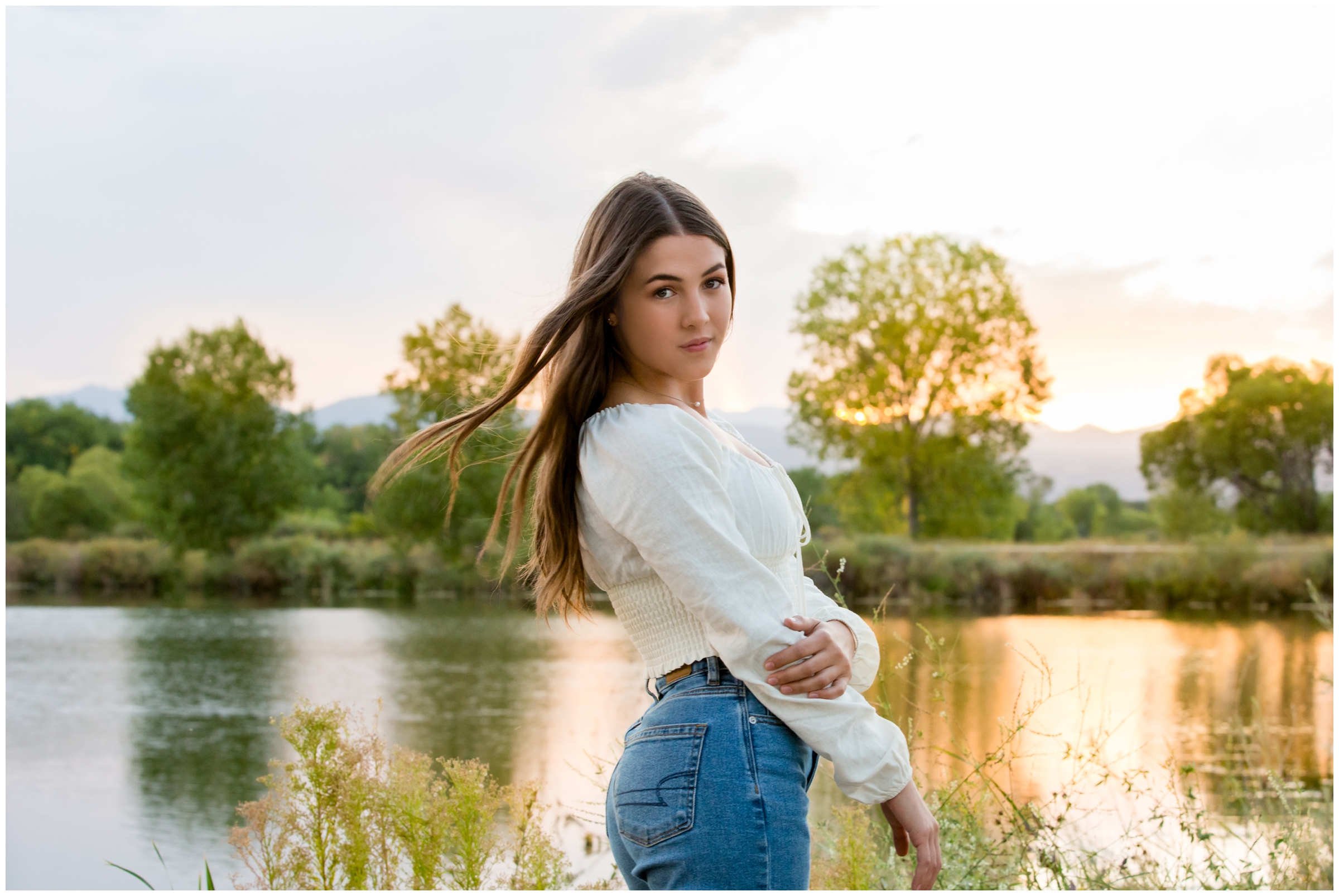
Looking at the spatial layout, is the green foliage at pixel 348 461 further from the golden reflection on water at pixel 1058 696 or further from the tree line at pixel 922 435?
the golden reflection on water at pixel 1058 696

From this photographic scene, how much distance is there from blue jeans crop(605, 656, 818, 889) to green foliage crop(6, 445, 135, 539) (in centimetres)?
2761

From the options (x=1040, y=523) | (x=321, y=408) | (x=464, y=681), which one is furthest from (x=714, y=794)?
(x=321, y=408)

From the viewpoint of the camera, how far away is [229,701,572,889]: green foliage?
8.29ft

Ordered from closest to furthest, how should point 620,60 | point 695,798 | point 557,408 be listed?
point 695,798
point 557,408
point 620,60

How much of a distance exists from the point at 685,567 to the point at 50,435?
41.0 metres

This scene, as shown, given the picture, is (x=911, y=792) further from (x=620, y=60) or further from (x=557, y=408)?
(x=620, y=60)

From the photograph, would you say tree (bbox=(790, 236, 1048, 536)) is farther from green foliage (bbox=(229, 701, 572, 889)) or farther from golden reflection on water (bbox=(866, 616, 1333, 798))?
green foliage (bbox=(229, 701, 572, 889))

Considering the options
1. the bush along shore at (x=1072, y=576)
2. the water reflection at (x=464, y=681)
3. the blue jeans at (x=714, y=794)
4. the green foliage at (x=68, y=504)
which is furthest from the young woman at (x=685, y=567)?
the green foliage at (x=68, y=504)

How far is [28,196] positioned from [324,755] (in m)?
27.1

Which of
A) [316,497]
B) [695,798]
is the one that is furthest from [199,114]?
[695,798]

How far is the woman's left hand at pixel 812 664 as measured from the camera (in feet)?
3.77

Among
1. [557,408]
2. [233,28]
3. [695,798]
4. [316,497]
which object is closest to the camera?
[695,798]

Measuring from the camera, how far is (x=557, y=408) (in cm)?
135

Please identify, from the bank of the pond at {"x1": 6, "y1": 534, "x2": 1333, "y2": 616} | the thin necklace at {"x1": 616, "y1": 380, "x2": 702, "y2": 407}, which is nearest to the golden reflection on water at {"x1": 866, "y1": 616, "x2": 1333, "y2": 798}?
the bank of the pond at {"x1": 6, "y1": 534, "x2": 1333, "y2": 616}
